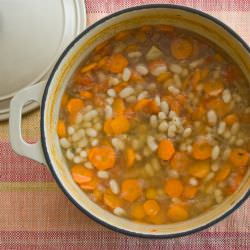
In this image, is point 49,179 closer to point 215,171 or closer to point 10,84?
point 10,84

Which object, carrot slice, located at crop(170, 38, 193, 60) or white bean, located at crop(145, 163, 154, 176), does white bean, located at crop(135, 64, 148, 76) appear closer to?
carrot slice, located at crop(170, 38, 193, 60)

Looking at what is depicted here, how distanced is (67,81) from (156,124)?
0.18m

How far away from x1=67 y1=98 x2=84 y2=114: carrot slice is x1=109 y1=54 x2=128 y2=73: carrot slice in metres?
0.08

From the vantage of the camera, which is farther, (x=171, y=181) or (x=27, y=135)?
(x=27, y=135)

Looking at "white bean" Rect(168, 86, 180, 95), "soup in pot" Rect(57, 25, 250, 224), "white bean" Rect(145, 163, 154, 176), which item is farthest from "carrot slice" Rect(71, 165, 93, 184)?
"white bean" Rect(168, 86, 180, 95)

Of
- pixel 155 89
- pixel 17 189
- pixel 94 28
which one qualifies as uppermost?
pixel 94 28

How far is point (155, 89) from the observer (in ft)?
3.65

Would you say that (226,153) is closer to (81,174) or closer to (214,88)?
(214,88)

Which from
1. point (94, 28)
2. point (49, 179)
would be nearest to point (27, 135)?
point (49, 179)

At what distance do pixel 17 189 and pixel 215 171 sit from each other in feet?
1.28

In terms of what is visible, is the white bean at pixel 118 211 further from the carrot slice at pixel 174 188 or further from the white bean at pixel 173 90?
the white bean at pixel 173 90

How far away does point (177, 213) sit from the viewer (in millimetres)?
1096

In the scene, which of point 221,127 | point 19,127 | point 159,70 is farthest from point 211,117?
point 19,127

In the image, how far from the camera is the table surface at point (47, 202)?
3.90 feet
